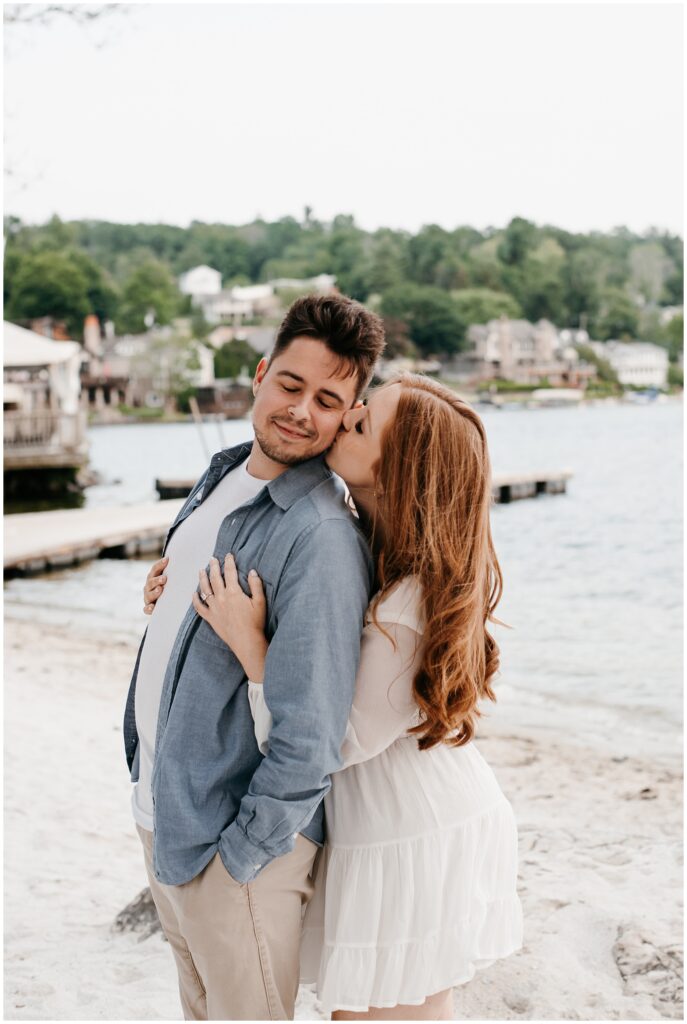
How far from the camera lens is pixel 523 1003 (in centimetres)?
342

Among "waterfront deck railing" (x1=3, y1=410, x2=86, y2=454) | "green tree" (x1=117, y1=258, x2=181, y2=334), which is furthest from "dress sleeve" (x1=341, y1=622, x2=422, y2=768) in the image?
"green tree" (x1=117, y1=258, x2=181, y2=334)

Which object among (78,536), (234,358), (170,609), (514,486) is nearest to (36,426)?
(78,536)

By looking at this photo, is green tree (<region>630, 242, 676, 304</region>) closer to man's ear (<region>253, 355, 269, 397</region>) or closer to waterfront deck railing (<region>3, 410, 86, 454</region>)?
waterfront deck railing (<region>3, 410, 86, 454</region>)

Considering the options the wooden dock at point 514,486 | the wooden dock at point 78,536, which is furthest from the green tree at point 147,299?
the wooden dock at point 78,536

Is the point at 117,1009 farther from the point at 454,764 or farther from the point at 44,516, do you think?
the point at 44,516

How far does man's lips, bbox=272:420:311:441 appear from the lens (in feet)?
7.02

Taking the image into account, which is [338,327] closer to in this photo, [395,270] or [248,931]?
[248,931]

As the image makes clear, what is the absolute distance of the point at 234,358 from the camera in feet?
284

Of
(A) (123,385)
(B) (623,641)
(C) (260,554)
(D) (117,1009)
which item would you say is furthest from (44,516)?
(A) (123,385)

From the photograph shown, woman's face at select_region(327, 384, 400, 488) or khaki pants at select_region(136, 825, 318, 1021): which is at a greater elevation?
woman's face at select_region(327, 384, 400, 488)

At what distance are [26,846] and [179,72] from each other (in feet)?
287

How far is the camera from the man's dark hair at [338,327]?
2131mm

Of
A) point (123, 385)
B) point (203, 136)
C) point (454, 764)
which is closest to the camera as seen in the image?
point (454, 764)

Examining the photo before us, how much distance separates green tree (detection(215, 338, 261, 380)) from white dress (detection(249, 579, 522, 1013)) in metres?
82.9
